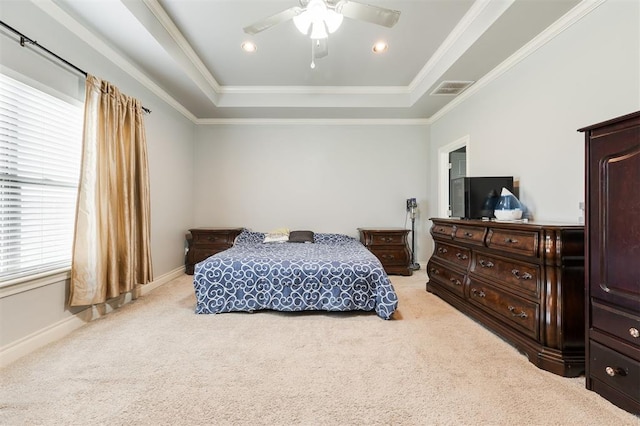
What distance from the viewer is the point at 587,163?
5.10 ft

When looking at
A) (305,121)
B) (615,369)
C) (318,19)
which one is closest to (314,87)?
(305,121)

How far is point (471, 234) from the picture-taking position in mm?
2566

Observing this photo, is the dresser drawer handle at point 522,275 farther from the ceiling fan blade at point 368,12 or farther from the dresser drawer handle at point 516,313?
the ceiling fan blade at point 368,12

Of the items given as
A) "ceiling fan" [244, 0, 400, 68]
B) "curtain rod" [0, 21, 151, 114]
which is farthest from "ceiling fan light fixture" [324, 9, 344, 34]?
"curtain rod" [0, 21, 151, 114]

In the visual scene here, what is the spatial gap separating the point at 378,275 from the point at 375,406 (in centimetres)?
133

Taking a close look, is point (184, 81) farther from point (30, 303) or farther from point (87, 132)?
point (30, 303)

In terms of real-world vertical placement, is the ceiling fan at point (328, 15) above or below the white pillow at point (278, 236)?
above

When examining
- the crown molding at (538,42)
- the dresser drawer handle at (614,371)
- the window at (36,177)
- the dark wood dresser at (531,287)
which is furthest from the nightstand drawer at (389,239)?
the window at (36,177)

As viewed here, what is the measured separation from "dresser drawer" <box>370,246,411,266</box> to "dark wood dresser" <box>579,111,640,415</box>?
2.75 metres

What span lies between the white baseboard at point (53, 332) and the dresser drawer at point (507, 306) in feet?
11.5

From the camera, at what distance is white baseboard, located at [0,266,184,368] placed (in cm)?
185

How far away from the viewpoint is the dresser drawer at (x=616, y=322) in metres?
1.35

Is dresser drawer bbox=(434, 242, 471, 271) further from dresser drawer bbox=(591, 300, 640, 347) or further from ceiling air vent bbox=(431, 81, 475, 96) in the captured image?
ceiling air vent bbox=(431, 81, 475, 96)

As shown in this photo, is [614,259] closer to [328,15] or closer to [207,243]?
[328,15]
